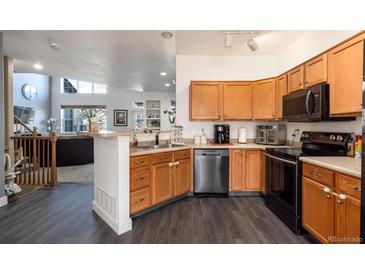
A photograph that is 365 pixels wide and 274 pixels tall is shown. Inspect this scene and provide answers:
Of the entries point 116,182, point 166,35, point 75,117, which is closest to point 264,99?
point 166,35

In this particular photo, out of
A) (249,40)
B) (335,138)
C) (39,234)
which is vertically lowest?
(39,234)

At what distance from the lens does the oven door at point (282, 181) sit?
7.73 ft

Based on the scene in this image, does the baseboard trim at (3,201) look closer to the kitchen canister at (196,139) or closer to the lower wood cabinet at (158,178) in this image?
the lower wood cabinet at (158,178)

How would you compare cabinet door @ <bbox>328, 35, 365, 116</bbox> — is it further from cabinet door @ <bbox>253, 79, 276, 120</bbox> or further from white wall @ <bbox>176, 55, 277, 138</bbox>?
white wall @ <bbox>176, 55, 277, 138</bbox>

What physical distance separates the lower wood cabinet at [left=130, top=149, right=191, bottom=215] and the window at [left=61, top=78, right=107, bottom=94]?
7.67 metres

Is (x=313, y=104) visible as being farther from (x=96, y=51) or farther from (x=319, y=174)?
(x=96, y=51)

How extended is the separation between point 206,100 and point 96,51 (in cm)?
241

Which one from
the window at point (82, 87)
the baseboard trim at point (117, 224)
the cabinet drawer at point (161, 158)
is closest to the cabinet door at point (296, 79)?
the cabinet drawer at point (161, 158)

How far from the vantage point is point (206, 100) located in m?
3.80
